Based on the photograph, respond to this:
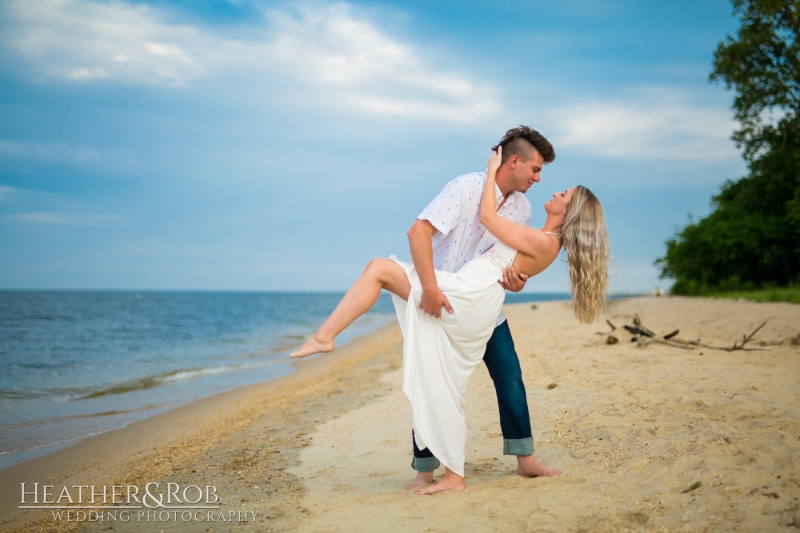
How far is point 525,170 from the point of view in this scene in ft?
13.0

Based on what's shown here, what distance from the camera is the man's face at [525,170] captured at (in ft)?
13.0

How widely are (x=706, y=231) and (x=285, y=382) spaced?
23.3 m

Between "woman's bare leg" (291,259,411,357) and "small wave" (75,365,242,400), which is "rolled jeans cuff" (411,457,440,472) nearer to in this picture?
"woman's bare leg" (291,259,411,357)

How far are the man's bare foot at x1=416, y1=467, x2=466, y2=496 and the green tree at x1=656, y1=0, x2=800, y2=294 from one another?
73.5 ft

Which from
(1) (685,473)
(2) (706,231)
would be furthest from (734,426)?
(2) (706,231)

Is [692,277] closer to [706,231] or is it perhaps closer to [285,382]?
[706,231]

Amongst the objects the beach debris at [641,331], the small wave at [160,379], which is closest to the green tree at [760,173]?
the beach debris at [641,331]

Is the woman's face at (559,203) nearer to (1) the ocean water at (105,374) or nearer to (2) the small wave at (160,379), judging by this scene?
(1) the ocean water at (105,374)

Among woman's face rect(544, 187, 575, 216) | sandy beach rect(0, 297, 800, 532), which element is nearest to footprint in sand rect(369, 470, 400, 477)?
sandy beach rect(0, 297, 800, 532)

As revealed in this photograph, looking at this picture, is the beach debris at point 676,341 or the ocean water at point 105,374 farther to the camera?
the beach debris at point 676,341

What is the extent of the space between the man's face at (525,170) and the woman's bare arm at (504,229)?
0.10 metres

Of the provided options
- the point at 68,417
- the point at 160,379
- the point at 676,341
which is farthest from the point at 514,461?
the point at 160,379

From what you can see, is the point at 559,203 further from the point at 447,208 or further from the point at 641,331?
the point at 641,331

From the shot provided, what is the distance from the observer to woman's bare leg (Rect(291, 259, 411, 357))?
12.3 ft
